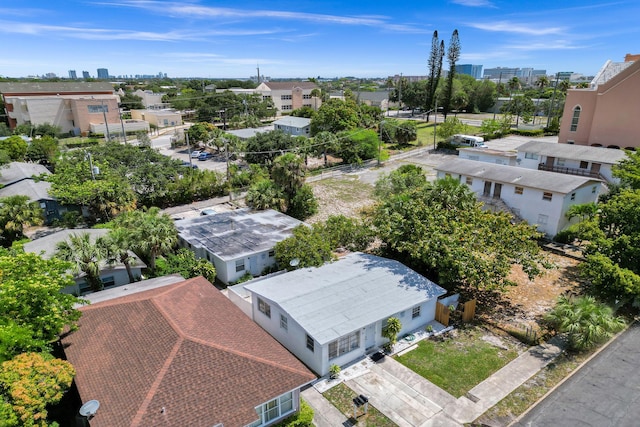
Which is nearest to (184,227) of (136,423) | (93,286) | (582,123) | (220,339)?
(93,286)

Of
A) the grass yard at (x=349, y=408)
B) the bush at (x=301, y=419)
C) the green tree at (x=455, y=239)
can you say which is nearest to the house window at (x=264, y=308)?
the grass yard at (x=349, y=408)

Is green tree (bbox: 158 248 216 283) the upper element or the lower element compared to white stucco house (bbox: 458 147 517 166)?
lower

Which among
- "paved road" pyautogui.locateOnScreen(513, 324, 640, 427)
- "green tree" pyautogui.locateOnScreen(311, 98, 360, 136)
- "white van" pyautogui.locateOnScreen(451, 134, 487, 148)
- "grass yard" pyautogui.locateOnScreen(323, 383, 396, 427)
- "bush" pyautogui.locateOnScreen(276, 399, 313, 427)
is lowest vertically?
"grass yard" pyautogui.locateOnScreen(323, 383, 396, 427)

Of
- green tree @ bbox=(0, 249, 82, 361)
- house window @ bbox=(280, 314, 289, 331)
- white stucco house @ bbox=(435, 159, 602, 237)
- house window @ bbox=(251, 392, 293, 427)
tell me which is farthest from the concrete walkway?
white stucco house @ bbox=(435, 159, 602, 237)

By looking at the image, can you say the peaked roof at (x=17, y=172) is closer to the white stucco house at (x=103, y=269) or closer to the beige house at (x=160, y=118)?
the white stucco house at (x=103, y=269)

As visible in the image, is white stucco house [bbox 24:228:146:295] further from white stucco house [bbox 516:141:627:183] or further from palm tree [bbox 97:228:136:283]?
white stucco house [bbox 516:141:627:183]

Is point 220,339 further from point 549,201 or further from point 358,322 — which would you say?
point 549,201
